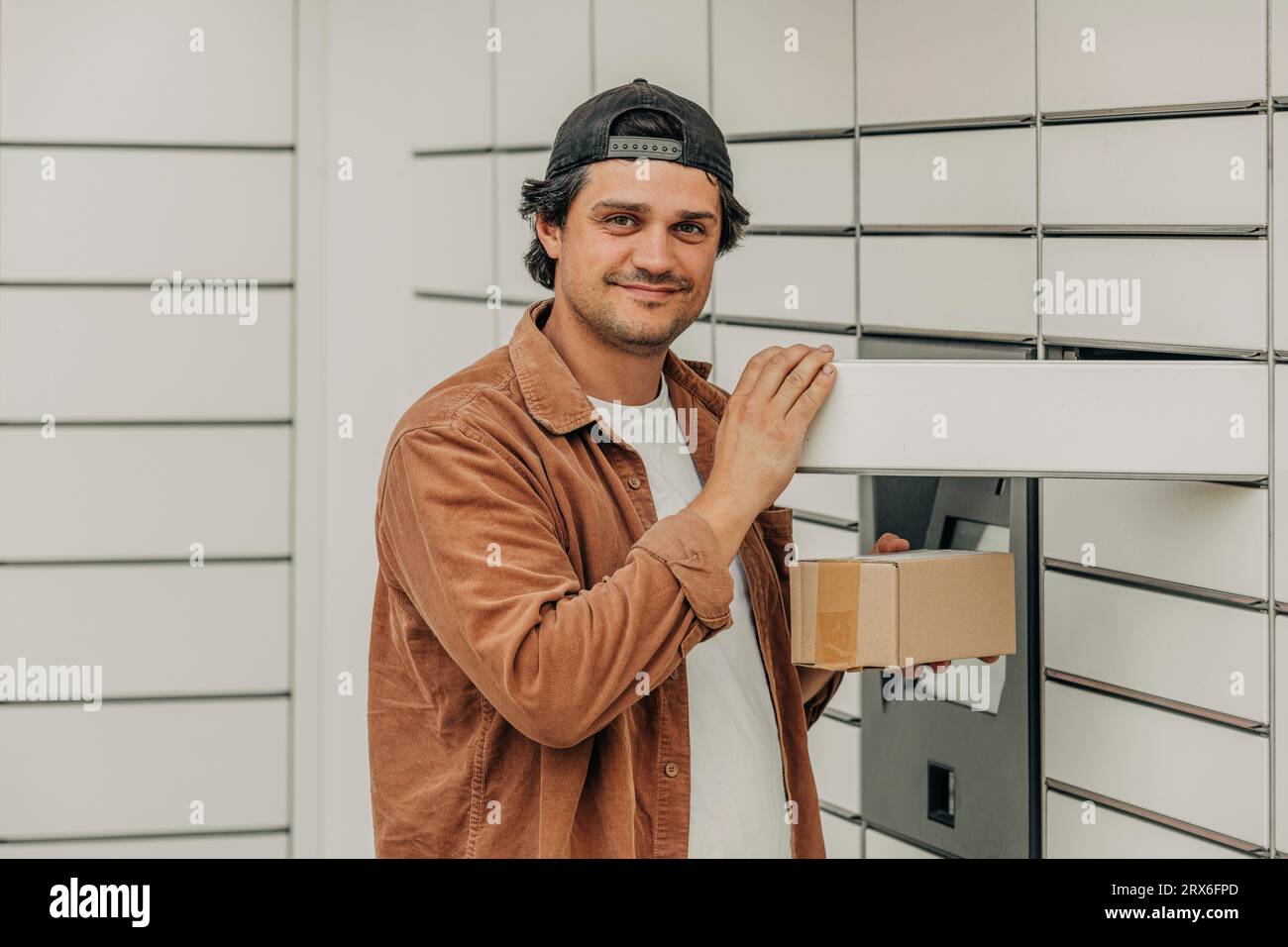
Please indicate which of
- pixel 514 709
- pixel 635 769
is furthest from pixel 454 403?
pixel 635 769

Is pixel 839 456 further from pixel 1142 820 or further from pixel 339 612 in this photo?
pixel 339 612

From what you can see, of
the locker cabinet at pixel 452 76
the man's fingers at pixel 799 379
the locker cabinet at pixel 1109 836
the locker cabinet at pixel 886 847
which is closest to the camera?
the man's fingers at pixel 799 379

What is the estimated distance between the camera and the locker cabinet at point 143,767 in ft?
12.6

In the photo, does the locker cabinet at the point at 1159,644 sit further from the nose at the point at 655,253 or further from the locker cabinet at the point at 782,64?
the locker cabinet at the point at 782,64

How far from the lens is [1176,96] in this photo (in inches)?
99.4

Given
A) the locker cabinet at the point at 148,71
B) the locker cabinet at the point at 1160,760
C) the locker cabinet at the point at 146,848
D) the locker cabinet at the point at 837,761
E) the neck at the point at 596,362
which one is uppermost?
the locker cabinet at the point at 148,71

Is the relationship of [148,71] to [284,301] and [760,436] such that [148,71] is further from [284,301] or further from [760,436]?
[760,436]

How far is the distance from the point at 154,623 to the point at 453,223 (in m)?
1.35

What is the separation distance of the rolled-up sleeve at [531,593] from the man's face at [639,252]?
0.29 m

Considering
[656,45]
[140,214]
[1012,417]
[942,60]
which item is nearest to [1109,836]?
[1012,417]

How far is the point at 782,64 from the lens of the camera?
3.42m

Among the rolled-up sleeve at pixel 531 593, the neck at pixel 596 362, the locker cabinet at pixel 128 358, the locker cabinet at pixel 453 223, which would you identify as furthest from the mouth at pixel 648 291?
the locker cabinet at pixel 128 358

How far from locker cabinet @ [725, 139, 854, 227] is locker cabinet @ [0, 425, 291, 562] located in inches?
56.2
